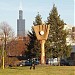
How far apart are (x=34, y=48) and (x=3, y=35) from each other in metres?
27.2

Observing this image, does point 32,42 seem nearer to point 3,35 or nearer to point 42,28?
point 42,28

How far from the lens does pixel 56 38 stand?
59.8 m

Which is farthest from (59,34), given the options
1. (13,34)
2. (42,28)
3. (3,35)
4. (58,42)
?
(13,34)

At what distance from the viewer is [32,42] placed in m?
61.2

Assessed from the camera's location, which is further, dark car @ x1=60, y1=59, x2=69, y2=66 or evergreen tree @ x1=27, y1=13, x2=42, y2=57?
dark car @ x1=60, y1=59, x2=69, y2=66

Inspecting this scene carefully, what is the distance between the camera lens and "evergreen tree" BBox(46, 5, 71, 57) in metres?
59.5

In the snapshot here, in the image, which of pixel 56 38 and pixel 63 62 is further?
pixel 63 62

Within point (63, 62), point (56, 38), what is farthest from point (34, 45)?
point (63, 62)

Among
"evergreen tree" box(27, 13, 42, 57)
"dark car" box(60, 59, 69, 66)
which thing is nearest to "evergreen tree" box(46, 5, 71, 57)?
"evergreen tree" box(27, 13, 42, 57)

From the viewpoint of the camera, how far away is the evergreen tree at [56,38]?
59.5 m

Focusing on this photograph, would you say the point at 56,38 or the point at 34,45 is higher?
the point at 56,38

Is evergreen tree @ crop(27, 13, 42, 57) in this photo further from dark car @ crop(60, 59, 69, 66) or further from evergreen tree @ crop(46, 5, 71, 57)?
dark car @ crop(60, 59, 69, 66)

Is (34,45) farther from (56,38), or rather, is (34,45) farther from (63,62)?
(63,62)

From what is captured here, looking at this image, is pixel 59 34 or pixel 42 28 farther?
pixel 59 34
